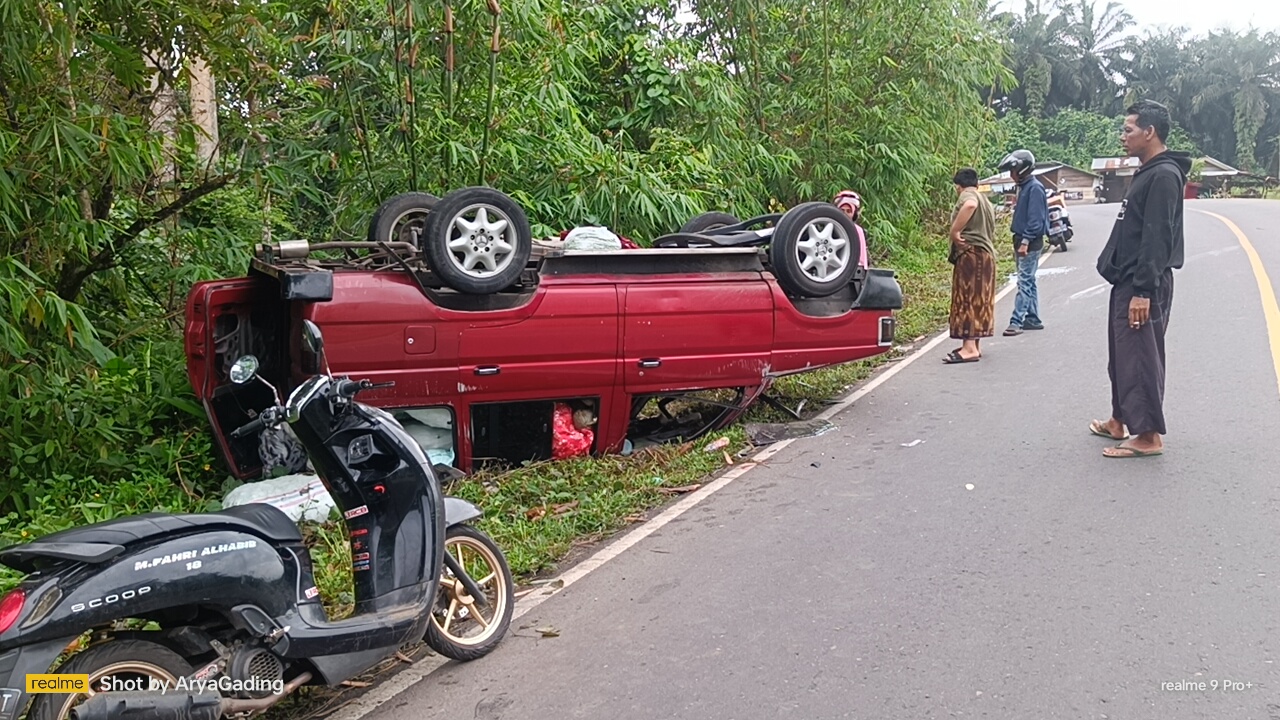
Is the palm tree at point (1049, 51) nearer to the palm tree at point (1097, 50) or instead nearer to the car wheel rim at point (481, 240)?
the palm tree at point (1097, 50)

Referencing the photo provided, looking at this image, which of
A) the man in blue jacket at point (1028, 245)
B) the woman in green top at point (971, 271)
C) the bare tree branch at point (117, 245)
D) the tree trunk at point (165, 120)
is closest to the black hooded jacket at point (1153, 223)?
the woman in green top at point (971, 271)

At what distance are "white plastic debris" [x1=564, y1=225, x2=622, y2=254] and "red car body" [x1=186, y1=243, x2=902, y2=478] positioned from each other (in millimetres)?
192

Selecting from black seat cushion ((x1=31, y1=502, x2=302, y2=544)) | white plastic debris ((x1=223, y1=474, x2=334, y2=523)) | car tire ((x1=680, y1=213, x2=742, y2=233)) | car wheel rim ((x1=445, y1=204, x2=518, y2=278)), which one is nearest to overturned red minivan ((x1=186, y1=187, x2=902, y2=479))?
car wheel rim ((x1=445, y1=204, x2=518, y2=278))

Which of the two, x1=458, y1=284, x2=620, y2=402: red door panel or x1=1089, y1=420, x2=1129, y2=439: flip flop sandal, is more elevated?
x1=458, y1=284, x2=620, y2=402: red door panel

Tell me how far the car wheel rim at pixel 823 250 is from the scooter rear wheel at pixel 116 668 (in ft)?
15.8

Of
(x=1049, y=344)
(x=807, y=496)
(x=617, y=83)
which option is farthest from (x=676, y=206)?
(x=807, y=496)

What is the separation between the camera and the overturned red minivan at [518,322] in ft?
18.5

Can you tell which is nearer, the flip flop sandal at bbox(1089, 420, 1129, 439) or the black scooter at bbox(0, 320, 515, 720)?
the black scooter at bbox(0, 320, 515, 720)

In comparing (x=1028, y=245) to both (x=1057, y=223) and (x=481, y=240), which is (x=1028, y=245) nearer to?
(x=481, y=240)

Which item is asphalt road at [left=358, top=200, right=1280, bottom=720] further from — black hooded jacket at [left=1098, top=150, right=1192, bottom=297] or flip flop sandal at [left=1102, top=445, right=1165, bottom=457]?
black hooded jacket at [left=1098, top=150, right=1192, bottom=297]

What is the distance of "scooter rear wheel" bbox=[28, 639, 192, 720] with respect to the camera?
2.74 meters

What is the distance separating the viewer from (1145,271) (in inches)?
231

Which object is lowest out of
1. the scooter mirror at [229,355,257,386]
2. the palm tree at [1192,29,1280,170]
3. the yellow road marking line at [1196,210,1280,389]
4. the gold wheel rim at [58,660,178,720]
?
the gold wheel rim at [58,660,178,720]

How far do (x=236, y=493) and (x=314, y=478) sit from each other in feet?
1.33
